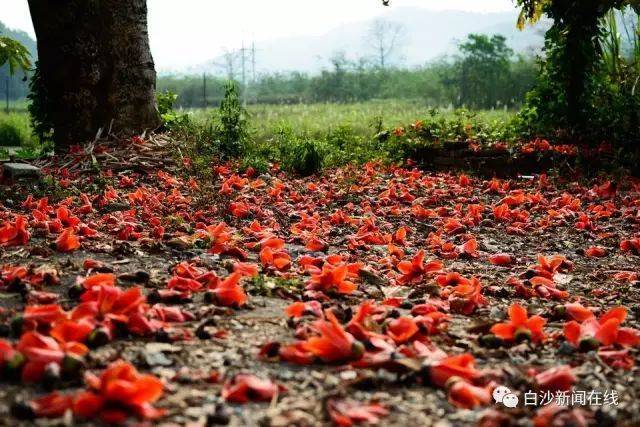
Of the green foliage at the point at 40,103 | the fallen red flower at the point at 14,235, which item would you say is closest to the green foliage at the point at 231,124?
the green foliage at the point at 40,103

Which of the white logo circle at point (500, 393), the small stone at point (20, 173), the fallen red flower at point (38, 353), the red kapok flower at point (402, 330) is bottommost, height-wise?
the white logo circle at point (500, 393)

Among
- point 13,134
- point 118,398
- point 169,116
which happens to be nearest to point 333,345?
point 118,398

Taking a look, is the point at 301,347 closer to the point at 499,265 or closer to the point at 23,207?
the point at 499,265

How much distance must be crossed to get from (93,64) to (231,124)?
1.70 metres

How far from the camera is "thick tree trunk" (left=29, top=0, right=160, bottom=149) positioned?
6402 millimetres

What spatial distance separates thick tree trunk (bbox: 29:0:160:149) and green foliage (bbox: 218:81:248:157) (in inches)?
36.0

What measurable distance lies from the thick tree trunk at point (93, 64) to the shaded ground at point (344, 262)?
642mm

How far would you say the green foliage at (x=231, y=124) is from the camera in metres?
7.30

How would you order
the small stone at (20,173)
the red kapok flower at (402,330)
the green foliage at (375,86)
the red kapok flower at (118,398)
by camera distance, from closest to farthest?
the red kapok flower at (118,398) → the red kapok flower at (402,330) → the small stone at (20,173) → the green foliage at (375,86)

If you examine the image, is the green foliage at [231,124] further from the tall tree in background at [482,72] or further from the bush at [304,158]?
the tall tree in background at [482,72]

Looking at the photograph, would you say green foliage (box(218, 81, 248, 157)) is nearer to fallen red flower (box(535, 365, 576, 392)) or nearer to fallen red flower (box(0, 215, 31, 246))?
fallen red flower (box(0, 215, 31, 246))

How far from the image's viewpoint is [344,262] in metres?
2.93

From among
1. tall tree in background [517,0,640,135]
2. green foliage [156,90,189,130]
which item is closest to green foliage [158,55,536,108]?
tall tree in background [517,0,640,135]

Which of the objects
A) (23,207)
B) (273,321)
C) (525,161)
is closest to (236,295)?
(273,321)
